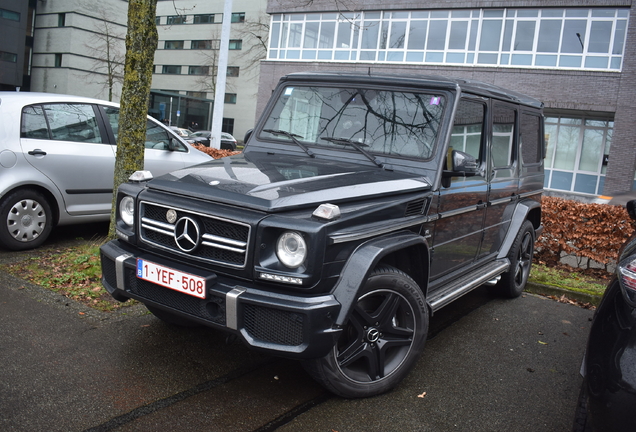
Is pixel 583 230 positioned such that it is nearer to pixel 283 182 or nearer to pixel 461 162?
pixel 461 162

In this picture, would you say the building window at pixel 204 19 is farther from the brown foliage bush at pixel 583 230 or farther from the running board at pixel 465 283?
the running board at pixel 465 283

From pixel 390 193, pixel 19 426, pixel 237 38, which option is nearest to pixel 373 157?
pixel 390 193

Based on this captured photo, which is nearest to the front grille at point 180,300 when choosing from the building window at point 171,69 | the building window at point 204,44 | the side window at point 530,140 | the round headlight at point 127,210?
the round headlight at point 127,210

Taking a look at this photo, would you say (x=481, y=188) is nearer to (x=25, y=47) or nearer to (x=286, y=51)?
(x=286, y=51)

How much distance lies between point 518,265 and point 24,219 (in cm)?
545

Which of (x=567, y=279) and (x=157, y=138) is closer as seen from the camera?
(x=567, y=279)

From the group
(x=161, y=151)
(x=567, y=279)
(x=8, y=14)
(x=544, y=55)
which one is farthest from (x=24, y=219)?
(x=8, y=14)

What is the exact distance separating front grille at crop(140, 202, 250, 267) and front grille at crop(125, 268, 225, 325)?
0.74 feet

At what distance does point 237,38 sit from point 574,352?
193 feet

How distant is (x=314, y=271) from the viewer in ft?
9.63

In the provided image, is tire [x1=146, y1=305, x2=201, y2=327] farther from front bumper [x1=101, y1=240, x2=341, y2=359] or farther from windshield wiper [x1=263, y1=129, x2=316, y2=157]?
windshield wiper [x1=263, y1=129, x2=316, y2=157]

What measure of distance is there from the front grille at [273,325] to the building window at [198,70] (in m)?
60.4

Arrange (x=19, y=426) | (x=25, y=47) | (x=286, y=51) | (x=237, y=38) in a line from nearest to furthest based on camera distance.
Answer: (x=19, y=426)
(x=286, y=51)
(x=25, y=47)
(x=237, y=38)

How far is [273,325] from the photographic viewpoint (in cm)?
295
